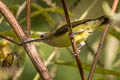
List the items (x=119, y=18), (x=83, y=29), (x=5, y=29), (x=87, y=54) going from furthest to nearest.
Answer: (x=87, y=54) → (x=5, y=29) → (x=83, y=29) → (x=119, y=18)

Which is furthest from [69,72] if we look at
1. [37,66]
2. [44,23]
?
[37,66]

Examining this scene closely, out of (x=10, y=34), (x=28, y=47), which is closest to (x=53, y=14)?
(x=10, y=34)

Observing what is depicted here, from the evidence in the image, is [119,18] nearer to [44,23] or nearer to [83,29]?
[83,29]

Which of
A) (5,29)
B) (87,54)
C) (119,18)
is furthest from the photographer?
(87,54)

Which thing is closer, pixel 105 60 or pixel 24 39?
pixel 24 39

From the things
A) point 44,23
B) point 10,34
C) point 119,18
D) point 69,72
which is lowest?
point 69,72

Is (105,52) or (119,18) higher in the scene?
(119,18)

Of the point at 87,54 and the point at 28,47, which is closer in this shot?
the point at 28,47

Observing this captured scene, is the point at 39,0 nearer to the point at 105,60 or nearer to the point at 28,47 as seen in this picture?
the point at 105,60

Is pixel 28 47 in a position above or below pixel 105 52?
above
